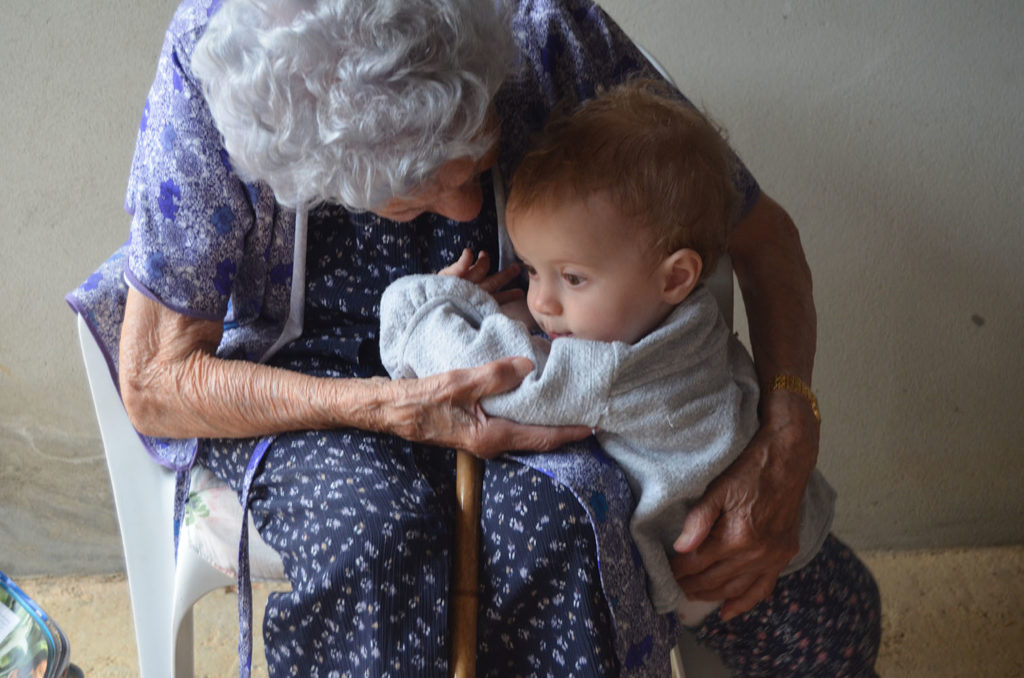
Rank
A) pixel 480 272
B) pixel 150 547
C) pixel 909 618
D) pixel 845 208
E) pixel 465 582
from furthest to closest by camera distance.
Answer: pixel 909 618
pixel 845 208
pixel 150 547
pixel 480 272
pixel 465 582

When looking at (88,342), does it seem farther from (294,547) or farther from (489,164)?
(489,164)

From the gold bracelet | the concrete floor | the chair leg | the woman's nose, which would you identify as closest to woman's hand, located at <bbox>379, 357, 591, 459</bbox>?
the woman's nose

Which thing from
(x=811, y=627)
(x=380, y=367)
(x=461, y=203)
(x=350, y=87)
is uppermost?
(x=350, y=87)

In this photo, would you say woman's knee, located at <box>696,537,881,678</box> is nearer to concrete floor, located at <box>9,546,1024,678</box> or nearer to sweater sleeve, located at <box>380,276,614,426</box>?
sweater sleeve, located at <box>380,276,614,426</box>

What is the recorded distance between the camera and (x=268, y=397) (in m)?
1.30

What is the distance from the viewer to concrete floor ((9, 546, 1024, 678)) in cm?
195

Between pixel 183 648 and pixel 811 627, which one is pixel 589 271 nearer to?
pixel 811 627

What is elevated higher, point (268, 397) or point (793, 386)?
point (268, 397)

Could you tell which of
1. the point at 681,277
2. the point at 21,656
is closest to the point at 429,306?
the point at 681,277

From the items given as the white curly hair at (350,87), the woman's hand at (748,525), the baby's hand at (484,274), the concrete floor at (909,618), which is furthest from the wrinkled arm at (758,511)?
the concrete floor at (909,618)

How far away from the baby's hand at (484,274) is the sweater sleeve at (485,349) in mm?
65

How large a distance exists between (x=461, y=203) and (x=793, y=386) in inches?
21.5

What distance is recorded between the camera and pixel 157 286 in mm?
1292

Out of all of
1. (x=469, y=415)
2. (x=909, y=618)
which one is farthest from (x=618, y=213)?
(x=909, y=618)
